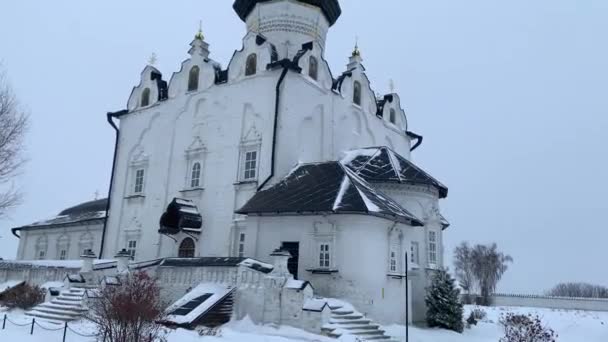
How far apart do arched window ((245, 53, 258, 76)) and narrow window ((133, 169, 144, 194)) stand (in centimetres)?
750

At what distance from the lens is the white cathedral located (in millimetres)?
18062

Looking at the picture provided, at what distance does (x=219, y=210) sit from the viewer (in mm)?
22156

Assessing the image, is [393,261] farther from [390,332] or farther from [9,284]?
[9,284]

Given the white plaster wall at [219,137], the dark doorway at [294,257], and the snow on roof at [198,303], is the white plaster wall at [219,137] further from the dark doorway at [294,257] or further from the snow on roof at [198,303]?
the snow on roof at [198,303]

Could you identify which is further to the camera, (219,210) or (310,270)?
(219,210)

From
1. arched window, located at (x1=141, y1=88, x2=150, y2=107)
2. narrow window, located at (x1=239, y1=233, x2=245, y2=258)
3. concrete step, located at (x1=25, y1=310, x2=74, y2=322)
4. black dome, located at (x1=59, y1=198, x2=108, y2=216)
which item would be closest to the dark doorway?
narrow window, located at (x1=239, y1=233, x2=245, y2=258)

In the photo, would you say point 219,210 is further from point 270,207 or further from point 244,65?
point 244,65

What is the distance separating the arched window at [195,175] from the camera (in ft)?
77.7

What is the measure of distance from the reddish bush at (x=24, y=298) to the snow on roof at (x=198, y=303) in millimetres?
6270

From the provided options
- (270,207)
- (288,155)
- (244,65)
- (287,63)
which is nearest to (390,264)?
(270,207)

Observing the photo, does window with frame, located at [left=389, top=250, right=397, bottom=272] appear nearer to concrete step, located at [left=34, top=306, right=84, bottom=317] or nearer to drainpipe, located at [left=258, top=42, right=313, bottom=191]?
drainpipe, located at [left=258, top=42, right=313, bottom=191]

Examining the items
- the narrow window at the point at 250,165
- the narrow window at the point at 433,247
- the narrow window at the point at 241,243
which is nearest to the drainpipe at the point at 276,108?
the narrow window at the point at 250,165

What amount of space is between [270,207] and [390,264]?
4.70 m

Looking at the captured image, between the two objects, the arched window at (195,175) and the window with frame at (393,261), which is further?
the arched window at (195,175)
